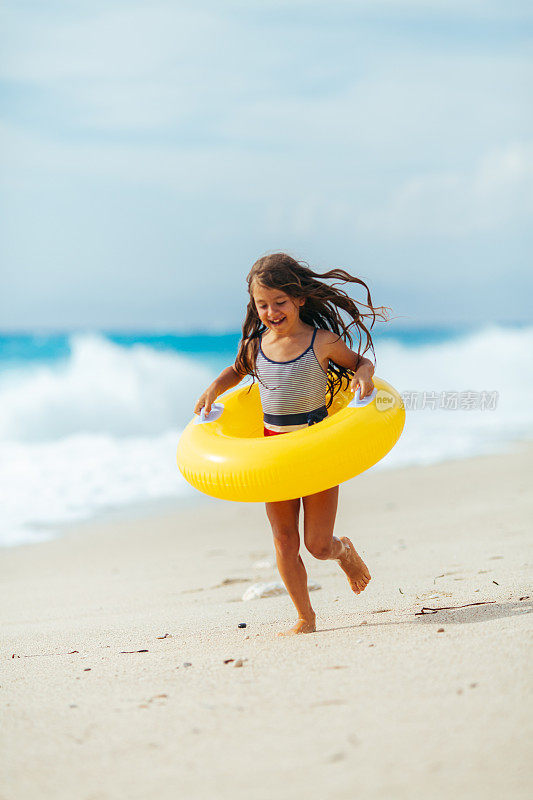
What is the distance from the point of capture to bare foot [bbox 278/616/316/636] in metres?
3.48

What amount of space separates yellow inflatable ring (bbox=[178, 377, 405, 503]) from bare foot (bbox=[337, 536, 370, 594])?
511 mm

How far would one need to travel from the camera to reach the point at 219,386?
3.94 meters

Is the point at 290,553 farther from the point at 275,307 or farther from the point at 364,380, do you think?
the point at 275,307

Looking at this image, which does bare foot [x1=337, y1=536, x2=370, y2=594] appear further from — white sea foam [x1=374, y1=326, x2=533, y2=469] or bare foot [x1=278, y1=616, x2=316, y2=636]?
white sea foam [x1=374, y1=326, x2=533, y2=469]

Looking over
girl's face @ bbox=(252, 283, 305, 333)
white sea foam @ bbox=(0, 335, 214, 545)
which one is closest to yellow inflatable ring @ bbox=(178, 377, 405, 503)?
girl's face @ bbox=(252, 283, 305, 333)

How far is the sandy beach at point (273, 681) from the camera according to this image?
201cm

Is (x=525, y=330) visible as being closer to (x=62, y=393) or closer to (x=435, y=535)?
(x=62, y=393)

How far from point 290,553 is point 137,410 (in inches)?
495

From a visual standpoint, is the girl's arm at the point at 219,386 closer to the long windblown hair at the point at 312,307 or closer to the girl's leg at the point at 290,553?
the long windblown hair at the point at 312,307

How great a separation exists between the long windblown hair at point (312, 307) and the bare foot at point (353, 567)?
2.34 feet

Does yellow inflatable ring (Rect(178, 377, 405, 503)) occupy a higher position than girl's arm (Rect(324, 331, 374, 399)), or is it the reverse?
girl's arm (Rect(324, 331, 374, 399))

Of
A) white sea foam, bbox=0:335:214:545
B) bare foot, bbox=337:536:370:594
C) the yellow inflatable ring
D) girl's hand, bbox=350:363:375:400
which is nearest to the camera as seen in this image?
the yellow inflatable ring

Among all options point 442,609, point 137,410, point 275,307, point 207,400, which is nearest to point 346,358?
point 275,307

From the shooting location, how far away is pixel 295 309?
12.1ft
